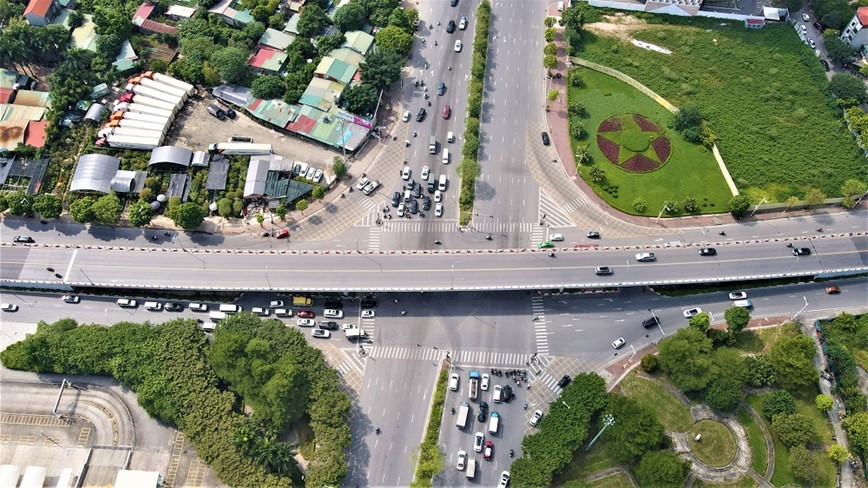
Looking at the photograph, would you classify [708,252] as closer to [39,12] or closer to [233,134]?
[233,134]

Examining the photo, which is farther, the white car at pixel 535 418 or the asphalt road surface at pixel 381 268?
the asphalt road surface at pixel 381 268

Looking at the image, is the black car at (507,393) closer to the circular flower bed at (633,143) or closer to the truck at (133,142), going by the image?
the circular flower bed at (633,143)

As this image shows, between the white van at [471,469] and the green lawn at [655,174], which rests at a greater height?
the green lawn at [655,174]

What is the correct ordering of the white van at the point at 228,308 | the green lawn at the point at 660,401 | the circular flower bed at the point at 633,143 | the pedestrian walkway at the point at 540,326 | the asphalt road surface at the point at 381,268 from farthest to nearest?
the circular flower bed at the point at 633,143 → the white van at the point at 228,308 → the pedestrian walkway at the point at 540,326 → the asphalt road surface at the point at 381,268 → the green lawn at the point at 660,401

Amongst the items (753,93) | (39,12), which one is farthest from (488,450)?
(39,12)

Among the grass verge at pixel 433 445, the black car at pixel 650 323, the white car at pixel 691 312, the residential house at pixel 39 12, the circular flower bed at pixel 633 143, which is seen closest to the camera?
the grass verge at pixel 433 445

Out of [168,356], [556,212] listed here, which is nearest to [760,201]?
[556,212]

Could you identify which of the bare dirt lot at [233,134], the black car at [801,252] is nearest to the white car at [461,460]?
the bare dirt lot at [233,134]

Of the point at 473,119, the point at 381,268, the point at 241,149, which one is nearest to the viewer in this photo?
the point at 381,268
